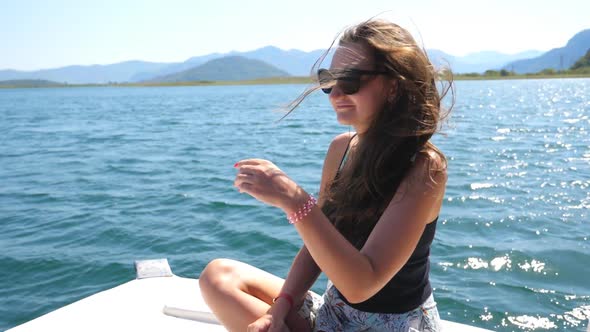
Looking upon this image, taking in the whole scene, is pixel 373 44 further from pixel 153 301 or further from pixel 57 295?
pixel 57 295

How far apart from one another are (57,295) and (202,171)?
6.25 metres

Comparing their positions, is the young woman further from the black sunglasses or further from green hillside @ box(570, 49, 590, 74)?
green hillside @ box(570, 49, 590, 74)

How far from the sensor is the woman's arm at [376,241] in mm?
1562

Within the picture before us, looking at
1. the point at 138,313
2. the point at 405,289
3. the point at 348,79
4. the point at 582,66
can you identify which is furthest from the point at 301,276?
the point at 582,66

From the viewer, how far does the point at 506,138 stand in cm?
1630

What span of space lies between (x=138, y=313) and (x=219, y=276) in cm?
108

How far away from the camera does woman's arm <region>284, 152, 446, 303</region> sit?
5.12ft

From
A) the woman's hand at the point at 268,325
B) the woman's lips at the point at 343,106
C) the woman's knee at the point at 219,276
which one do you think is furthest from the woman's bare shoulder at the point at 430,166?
the woman's knee at the point at 219,276

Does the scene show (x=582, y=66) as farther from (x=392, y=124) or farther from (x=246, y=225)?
(x=392, y=124)

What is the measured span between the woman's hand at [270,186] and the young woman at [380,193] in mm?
12

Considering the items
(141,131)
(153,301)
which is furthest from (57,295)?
(141,131)

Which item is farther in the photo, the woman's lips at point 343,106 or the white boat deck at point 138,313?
the white boat deck at point 138,313

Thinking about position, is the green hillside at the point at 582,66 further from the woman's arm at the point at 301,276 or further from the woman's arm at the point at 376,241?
the woman's arm at the point at 376,241

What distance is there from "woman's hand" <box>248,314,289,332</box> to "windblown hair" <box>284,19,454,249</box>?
15.0 inches
